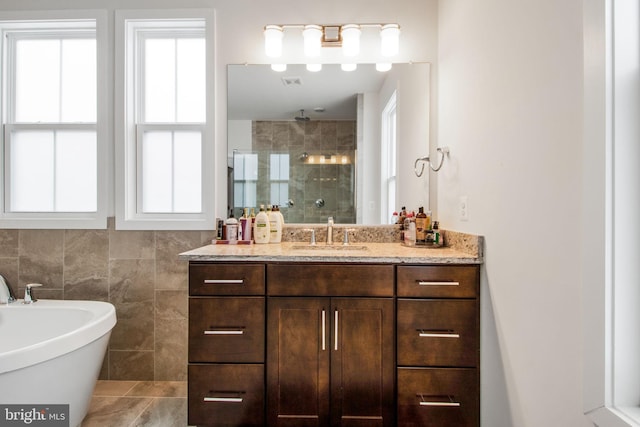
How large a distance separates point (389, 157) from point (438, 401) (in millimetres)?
1401

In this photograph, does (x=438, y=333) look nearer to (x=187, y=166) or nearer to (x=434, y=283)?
(x=434, y=283)

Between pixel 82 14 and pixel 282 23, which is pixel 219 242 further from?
pixel 82 14

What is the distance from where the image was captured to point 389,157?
7.30ft

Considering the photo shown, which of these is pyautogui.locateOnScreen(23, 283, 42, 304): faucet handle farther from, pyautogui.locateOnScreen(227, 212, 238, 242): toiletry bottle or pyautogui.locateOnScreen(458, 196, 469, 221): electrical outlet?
pyautogui.locateOnScreen(458, 196, 469, 221): electrical outlet

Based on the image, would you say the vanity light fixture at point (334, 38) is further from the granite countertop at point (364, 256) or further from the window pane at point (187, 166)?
the granite countertop at point (364, 256)

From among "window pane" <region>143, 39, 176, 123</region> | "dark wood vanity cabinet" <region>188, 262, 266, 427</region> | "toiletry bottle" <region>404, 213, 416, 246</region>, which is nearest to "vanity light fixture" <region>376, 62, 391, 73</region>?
"toiletry bottle" <region>404, 213, 416, 246</region>

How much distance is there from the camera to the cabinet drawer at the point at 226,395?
1.61m

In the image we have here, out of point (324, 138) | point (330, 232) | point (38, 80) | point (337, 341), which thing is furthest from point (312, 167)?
point (38, 80)

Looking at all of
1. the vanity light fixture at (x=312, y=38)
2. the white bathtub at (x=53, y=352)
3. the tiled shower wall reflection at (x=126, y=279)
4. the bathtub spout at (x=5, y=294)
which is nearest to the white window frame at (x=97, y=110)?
the tiled shower wall reflection at (x=126, y=279)

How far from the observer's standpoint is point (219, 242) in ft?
6.97

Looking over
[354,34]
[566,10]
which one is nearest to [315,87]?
[354,34]

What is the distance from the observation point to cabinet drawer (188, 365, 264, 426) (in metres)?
1.61

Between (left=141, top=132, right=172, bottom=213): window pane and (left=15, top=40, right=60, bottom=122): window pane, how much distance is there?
0.70 meters

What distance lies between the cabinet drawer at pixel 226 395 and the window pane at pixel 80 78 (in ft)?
6.19
